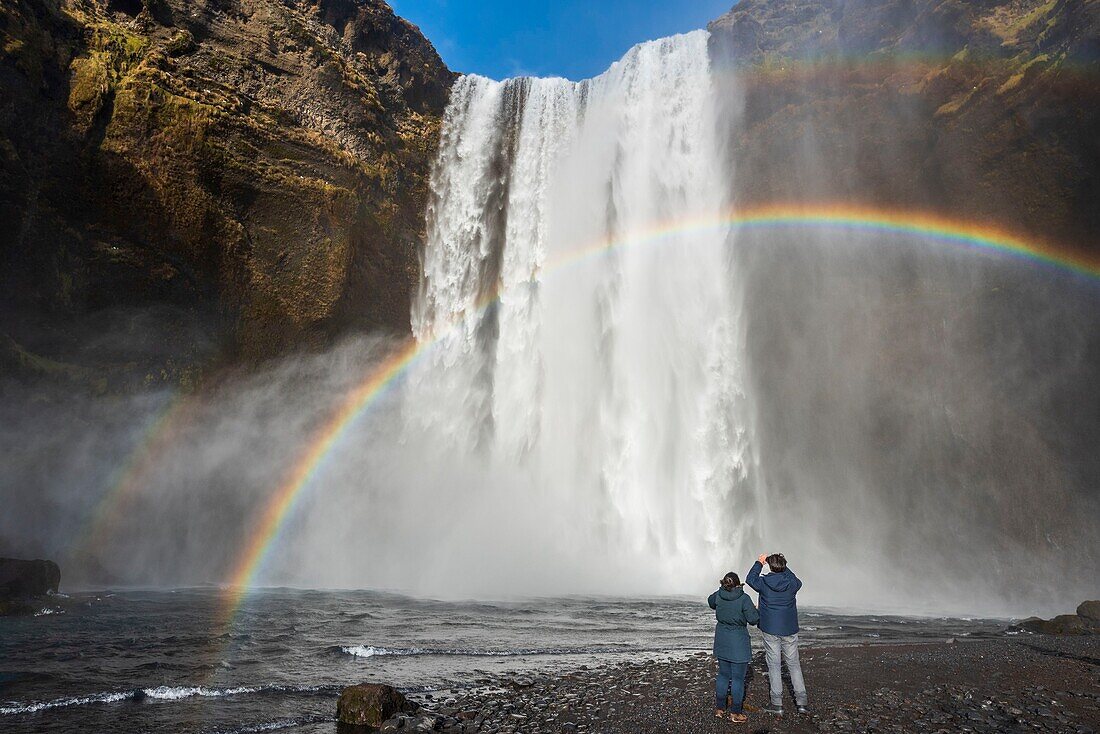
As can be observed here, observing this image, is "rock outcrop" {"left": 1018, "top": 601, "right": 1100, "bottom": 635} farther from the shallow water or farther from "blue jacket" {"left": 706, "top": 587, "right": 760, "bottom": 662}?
"blue jacket" {"left": 706, "top": 587, "right": 760, "bottom": 662}

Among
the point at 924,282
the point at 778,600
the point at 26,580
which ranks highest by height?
the point at 924,282

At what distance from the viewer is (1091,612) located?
609 inches

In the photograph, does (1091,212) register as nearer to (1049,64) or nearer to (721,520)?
(1049,64)

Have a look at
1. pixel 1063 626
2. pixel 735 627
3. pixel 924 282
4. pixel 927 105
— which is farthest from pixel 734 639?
pixel 927 105

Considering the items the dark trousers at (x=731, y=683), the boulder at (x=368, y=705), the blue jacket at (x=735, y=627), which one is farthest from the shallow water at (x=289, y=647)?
the blue jacket at (x=735, y=627)

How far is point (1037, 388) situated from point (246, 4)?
3597cm

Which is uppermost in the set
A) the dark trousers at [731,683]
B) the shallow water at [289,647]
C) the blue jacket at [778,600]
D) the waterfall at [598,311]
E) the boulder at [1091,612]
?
the waterfall at [598,311]

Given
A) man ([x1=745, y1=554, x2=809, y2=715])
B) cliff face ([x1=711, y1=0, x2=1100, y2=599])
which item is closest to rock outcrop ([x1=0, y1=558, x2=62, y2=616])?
man ([x1=745, y1=554, x2=809, y2=715])

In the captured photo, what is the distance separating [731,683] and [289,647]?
7.63 meters

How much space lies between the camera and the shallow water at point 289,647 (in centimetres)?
721

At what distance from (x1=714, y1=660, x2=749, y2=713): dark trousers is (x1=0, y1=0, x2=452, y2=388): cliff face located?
23.9 meters

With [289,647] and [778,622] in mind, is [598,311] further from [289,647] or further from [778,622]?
[778,622]

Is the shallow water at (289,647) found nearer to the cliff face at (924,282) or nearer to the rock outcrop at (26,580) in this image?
the rock outcrop at (26,580)

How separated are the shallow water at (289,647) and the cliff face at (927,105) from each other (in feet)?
57.5
